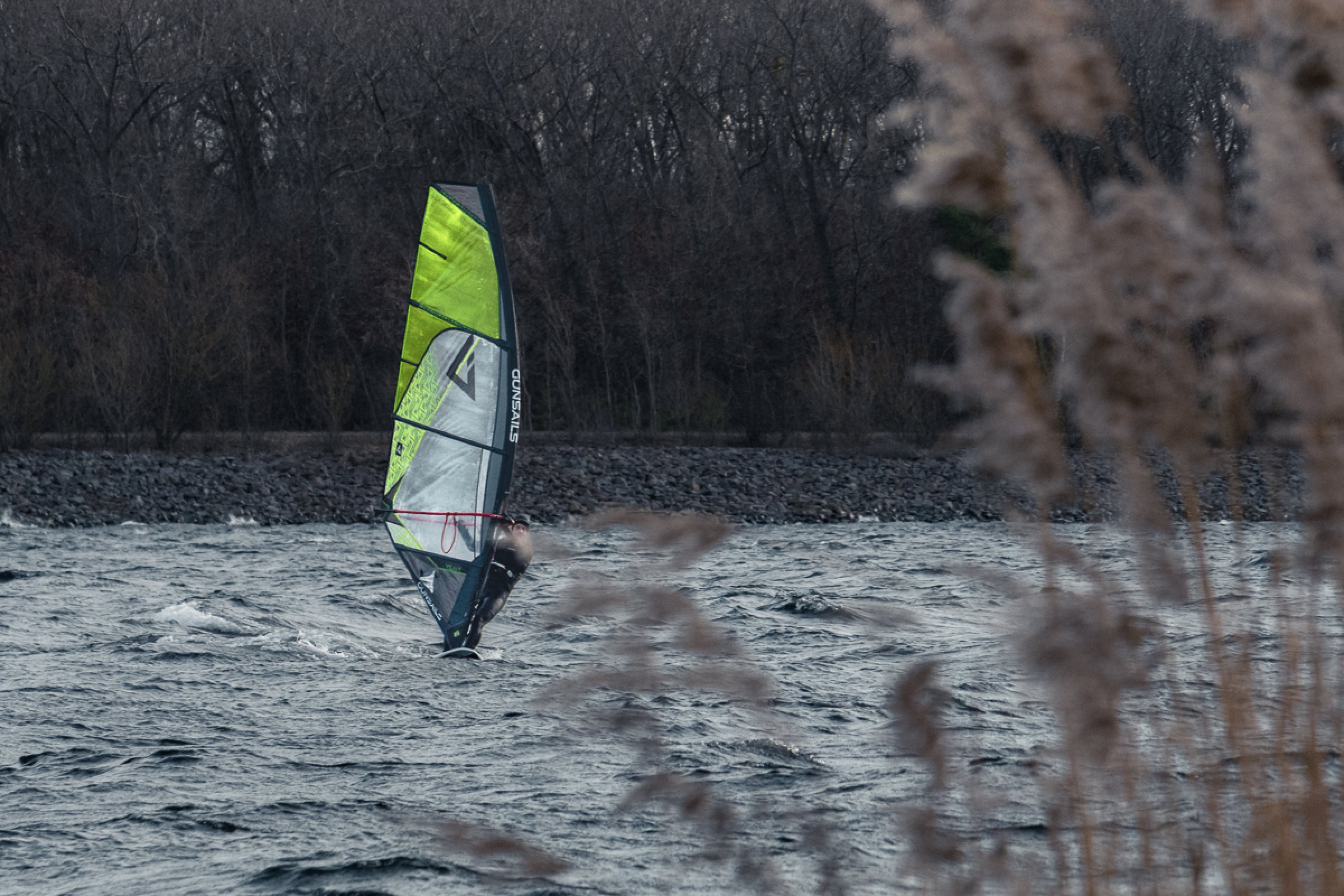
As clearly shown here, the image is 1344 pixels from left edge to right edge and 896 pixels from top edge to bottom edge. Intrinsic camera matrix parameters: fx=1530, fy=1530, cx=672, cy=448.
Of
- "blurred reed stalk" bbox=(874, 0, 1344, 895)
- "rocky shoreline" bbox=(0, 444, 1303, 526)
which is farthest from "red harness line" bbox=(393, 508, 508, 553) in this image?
"rocky shoreline" bbox=(0, 444, 1303, 526)

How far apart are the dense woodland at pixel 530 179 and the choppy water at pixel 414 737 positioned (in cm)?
2020

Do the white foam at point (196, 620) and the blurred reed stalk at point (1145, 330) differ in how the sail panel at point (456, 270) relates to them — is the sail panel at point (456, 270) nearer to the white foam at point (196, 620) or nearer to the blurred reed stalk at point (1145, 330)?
the white foam at point (196, 620)

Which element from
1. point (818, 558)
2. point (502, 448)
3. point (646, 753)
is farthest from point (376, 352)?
point (646, 753)

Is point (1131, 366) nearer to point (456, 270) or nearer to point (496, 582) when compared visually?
point (496, 582)

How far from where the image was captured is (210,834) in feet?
22.0

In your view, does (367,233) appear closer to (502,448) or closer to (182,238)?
(182,238)

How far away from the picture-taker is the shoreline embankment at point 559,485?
982 inches

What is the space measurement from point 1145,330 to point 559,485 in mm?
25159

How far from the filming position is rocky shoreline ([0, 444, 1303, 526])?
81.8ft

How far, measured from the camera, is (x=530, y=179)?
4084cm

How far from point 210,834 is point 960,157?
533 cm

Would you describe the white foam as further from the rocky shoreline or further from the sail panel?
the rocky shoreline

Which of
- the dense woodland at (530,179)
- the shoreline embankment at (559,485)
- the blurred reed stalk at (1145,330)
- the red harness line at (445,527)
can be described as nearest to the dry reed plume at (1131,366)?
the blurred reed stalk at (1145,330)

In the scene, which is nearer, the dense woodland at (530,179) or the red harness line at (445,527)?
the red harness line at (445,527)
